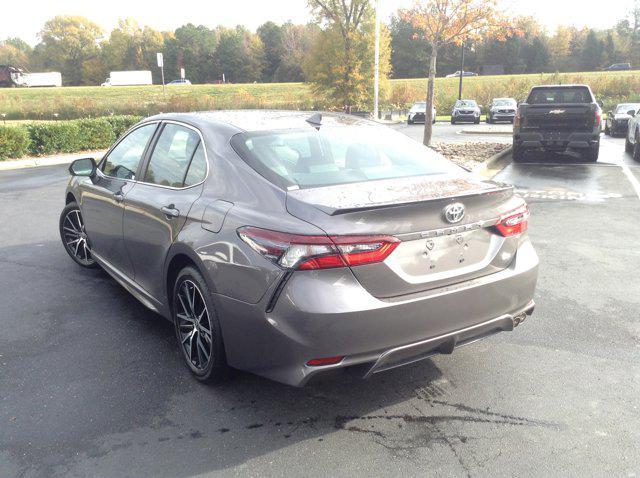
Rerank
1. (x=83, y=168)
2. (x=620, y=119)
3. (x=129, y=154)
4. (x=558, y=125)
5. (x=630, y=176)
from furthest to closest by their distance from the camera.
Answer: (x=620, y=119) < (x=558, y=125) < (x=630, y=176) < (x=83, y=168) < (x=129, y=154)

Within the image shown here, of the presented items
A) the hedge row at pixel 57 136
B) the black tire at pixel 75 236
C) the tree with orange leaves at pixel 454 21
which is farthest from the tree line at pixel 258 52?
the black tire at pixel 75 236

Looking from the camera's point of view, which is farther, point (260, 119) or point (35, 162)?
point (35, 162)

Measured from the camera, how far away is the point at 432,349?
9.81 ft

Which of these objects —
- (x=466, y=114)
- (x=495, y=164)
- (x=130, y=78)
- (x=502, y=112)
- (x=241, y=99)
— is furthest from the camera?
(x=130, y=78)

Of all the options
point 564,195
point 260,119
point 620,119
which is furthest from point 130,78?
Result: point 260,119

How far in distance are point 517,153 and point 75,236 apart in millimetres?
11367

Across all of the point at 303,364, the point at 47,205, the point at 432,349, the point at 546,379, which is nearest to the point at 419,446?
the point at 432,349

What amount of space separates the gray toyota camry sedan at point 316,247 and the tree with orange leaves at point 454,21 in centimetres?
1110

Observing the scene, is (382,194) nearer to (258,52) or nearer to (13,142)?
(13,142)

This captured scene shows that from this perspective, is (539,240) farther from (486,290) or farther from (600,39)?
(600,39)

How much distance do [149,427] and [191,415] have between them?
231mm

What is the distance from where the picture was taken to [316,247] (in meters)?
2.70

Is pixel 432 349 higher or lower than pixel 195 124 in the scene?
lower

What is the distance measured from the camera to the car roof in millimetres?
3742
